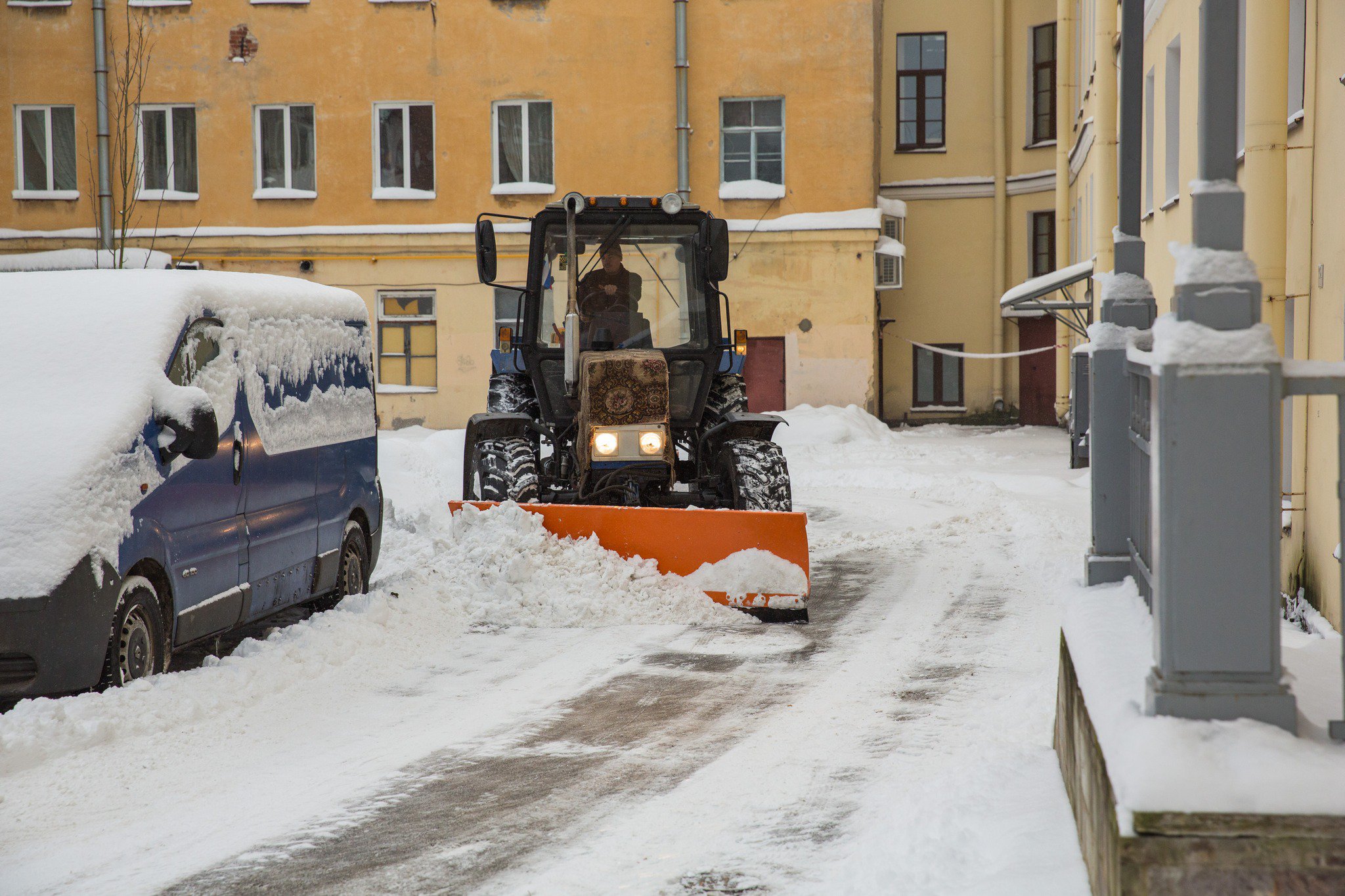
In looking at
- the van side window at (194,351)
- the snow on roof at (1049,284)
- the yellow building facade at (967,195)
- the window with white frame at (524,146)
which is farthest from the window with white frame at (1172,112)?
the yellow building facade at (967,195)

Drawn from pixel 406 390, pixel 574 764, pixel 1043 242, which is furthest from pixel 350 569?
pixel 1043 242

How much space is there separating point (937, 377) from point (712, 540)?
824 inches

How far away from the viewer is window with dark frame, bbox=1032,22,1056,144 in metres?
27.1

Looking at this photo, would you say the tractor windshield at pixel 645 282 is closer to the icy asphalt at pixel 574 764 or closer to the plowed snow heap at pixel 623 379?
the plowed snow heap at pixel 623 379

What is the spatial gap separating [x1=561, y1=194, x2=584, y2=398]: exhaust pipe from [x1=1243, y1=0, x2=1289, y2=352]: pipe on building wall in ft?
14.1

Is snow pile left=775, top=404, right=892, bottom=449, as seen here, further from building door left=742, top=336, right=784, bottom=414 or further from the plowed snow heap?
the plowed snow heap

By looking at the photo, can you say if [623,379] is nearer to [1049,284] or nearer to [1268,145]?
[1268,145]

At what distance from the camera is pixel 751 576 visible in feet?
25.5

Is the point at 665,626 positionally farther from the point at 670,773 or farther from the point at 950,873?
the point at 950,873

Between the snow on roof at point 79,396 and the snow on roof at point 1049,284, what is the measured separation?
14.0 metres

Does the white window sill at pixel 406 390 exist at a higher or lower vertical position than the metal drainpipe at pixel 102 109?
lower

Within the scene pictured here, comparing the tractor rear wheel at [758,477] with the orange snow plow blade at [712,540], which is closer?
the orange snow plow blade at [712,540]

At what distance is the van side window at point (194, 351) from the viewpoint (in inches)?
239

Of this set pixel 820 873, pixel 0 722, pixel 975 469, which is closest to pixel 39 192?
pixel 975 469
